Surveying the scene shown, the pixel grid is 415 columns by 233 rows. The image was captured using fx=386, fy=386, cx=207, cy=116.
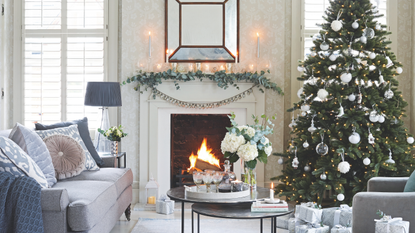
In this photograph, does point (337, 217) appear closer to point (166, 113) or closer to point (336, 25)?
point (336, 25)

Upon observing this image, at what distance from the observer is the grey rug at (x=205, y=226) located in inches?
139

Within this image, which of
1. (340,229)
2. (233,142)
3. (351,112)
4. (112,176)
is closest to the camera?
(233,142)

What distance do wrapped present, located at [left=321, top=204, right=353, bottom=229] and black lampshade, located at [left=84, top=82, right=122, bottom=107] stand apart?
234 centimetres

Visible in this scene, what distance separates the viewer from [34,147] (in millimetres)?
2801

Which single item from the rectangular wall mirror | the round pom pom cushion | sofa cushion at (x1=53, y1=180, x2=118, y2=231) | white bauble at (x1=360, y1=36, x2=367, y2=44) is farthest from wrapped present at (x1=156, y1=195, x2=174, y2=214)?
white bauble at (x1=360, y1=36, x2=367, y2=44)

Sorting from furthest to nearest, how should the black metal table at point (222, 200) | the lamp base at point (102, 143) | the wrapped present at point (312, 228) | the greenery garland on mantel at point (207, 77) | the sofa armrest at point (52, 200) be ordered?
the greenery garland on mantel at point (207, 77) < the lamp base at point (102, 143) < the wrapped present at point (312, 228) < the black metal table at point (222, 200) < the sofa armrest at point (52, 200)

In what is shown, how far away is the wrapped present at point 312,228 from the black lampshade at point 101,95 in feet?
7.25

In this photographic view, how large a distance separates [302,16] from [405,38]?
1253 mm

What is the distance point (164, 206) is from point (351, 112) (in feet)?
6.97

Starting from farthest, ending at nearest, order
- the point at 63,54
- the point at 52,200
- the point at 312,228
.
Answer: the point at 63,54 < the point at 312,228 < the point at 52,200

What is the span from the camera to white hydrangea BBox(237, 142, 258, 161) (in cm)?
261

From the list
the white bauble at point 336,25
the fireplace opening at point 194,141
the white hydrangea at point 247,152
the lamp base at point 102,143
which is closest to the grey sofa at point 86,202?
the lamp base at point 102,143

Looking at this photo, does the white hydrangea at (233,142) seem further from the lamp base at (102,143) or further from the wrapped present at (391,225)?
the lamp base at (102,143)

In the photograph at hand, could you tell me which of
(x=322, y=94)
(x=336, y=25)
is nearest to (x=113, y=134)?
(x=322, y=94)
